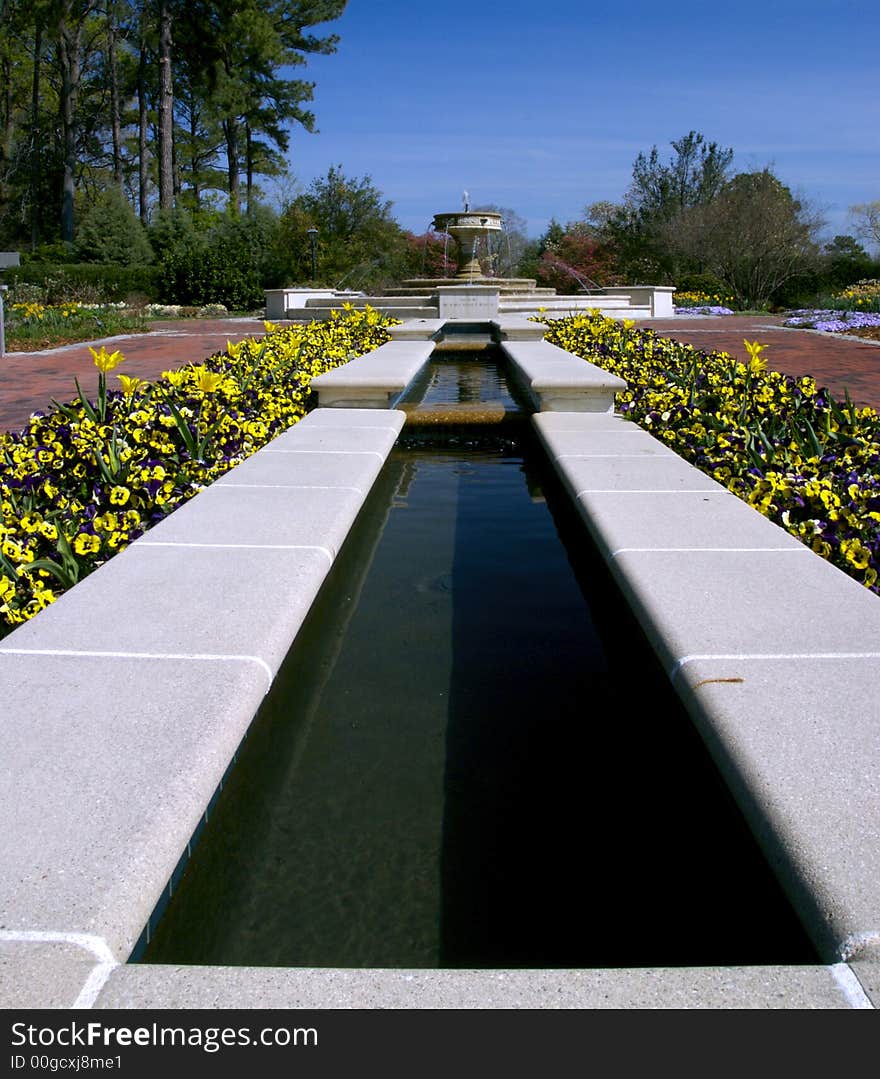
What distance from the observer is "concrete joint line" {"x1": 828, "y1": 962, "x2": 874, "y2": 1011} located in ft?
4.31

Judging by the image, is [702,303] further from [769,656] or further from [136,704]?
[136,704]

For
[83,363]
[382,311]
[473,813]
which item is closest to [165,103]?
[382,311]

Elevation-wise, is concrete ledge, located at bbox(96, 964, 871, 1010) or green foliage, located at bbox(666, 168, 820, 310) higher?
green foliage, located at bbox(666, 168, 820, 310)

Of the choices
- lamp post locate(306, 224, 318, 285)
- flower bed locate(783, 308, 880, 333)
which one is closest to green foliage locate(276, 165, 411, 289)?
lamp post locate(306, 224, 318, 285)

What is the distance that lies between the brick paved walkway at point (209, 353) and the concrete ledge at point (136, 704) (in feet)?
14.6

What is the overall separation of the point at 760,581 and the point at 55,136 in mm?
46145

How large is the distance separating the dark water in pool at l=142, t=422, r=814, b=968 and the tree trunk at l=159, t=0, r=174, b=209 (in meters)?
29.0

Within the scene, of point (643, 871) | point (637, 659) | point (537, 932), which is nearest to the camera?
point (537, 932)

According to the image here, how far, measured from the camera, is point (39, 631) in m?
2.53

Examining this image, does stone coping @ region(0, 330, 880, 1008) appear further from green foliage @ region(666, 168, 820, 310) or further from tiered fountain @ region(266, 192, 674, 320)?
green foliage @ region(666, 168, 820, 310)

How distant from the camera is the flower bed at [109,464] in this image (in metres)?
3.32
